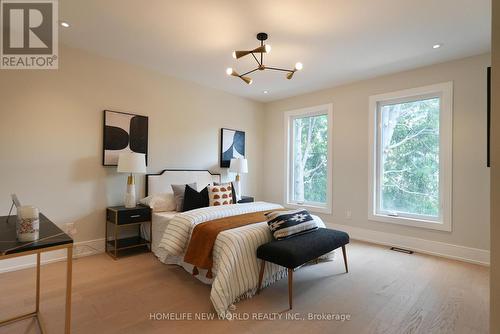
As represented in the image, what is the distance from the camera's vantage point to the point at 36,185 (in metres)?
2.98

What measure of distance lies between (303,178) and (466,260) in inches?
110

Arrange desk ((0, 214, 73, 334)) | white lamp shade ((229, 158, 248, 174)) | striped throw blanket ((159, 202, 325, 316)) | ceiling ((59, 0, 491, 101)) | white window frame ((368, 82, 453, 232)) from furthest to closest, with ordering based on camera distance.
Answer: white lamp shade ((229, 158, 248, 174)), white window frame ((368, 82, 453, 232)), ceiling ((59, 0, 491, 101)), striped throw blanket ((159, 202, 325, 316)), desk ((0, 214, 73, 334))

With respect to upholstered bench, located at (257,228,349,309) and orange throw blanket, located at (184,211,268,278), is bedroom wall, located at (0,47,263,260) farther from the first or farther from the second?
upholstered bench, located at (257,228,349,309)

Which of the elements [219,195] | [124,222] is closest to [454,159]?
[219,195]

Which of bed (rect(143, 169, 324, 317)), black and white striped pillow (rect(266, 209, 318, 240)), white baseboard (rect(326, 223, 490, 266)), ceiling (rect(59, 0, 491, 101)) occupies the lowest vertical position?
white baseboard (rect(326, 223, 490, 266))

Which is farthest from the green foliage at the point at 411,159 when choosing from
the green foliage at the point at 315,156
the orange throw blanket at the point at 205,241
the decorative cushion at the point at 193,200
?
the decorative cushion at the point at 193,200

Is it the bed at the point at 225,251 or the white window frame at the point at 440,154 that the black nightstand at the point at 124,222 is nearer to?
the bed at the point at 225,251

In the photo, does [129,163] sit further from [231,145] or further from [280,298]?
[280,298]

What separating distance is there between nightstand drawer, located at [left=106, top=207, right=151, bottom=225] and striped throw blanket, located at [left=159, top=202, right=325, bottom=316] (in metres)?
0.85

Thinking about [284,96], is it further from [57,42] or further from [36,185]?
[36,185]

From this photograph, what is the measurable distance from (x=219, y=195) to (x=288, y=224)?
1429 millimetres

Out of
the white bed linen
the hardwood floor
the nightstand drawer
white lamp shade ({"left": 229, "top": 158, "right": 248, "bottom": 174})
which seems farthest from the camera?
white lamp shade ({"left": 229, "top": 158, "right": 248, "bottom": 174})

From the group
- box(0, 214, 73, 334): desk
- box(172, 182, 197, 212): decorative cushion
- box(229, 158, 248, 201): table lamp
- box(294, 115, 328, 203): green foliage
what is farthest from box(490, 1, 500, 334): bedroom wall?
box(229, 158, 248, 201): table lamp

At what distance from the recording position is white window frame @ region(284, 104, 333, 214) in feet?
15.3
